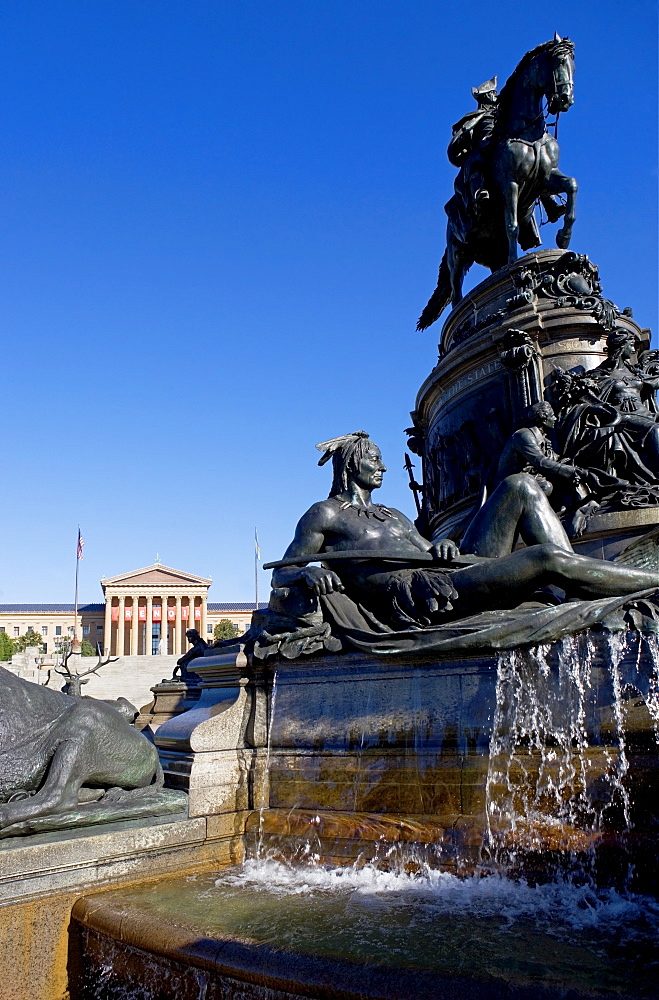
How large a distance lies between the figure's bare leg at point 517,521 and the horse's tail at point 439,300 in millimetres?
12659

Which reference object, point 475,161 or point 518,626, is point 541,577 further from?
point 475,161

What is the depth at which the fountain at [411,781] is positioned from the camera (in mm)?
3580

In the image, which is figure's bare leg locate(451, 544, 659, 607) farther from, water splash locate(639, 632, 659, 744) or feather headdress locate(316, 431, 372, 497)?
feather headdress locate(316, 431, 372, 497)

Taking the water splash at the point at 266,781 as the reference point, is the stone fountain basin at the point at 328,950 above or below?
below

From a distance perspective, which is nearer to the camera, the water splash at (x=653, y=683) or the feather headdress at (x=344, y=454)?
the water splash at (x=653, y=683)

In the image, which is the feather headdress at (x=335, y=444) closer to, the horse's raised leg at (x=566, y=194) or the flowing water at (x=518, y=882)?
the flowing water at (x=518, y=882)

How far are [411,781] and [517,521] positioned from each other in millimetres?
2465

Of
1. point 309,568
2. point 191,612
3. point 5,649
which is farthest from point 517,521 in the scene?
point 191,612

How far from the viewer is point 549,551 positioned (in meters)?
6.12

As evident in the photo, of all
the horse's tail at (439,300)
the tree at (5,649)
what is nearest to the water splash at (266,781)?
the horse's tail at (439,300)

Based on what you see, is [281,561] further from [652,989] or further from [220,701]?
[652,989]

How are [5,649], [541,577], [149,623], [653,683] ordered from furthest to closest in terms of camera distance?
[149,623] < [5,649] < [541,577] < [653,683]

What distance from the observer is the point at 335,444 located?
7.90 meters

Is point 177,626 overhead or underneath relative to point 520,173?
underneath
